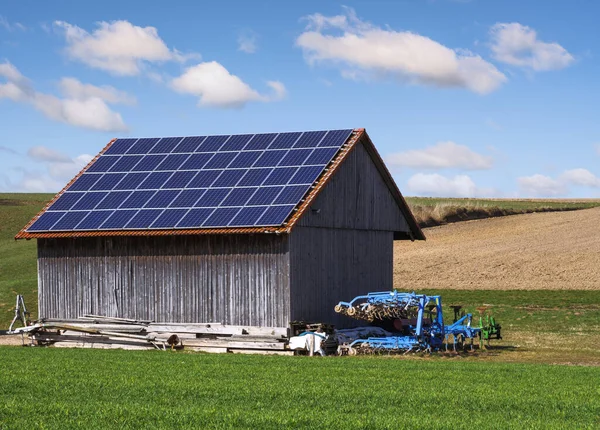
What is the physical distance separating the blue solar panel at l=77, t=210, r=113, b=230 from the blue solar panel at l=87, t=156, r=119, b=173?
3.31m

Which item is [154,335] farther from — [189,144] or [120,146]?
[120,146]

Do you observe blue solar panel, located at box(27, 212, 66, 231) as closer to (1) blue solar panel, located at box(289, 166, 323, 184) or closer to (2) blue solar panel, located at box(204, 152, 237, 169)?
(2) blue solar panel, located at box(204, 152, 237, 169)

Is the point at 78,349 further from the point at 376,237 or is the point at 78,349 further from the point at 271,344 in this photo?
the point at 376,237

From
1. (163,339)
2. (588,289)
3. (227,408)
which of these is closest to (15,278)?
(163,339)

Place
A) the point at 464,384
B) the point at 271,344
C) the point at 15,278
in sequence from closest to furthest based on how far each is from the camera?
the point at 464,384, the point at 271,344, the point at 15,278

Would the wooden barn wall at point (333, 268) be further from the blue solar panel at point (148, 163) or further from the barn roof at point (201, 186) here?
the blue solar panel at point (148, 163)

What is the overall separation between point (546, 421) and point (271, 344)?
53.8ft

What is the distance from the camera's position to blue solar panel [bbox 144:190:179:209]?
34.0 m

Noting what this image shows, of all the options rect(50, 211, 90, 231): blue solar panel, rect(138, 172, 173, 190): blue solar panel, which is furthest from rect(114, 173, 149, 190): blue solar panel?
rect(50, 211, 90, 231): blue solar panel

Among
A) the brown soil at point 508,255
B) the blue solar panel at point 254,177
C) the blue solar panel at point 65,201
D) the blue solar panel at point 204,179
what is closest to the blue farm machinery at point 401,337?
the blue solar panel at point 254,177

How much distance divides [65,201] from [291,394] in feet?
66.6

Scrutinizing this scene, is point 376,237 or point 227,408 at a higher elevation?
point 376,237

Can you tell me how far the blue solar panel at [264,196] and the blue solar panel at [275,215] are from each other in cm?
54

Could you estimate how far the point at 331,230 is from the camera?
34375mm
